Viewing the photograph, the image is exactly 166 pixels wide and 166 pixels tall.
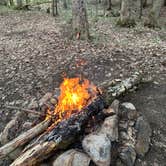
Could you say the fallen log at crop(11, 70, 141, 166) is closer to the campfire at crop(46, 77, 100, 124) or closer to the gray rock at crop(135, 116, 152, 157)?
the campfire at crop(46, 77, 100, 124)

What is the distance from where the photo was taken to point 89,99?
5.73m

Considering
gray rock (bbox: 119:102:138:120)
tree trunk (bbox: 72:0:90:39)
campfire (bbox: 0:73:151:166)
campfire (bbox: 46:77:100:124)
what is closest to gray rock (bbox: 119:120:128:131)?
campfire (bbox: 0:73:151:166)

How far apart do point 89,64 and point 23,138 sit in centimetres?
417

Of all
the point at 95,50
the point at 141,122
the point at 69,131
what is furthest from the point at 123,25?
the point at 69,131

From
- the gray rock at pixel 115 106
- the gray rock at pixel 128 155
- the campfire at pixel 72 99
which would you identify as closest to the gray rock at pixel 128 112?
the gray rock at pixel 115 106

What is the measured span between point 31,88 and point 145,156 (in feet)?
12.3

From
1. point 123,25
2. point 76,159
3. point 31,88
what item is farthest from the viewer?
point 123,25

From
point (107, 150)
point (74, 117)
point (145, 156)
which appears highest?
point (74, 117)

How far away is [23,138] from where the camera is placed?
520 cm

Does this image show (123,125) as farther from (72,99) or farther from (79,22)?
(79,22)

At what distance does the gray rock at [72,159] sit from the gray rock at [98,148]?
5.3 inches

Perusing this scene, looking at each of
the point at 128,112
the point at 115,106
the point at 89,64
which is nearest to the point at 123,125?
the point at 128,112

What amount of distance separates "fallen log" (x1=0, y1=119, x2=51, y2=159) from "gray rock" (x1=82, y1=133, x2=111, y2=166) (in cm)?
91

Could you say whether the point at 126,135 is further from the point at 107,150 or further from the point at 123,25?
the point at 123,25
